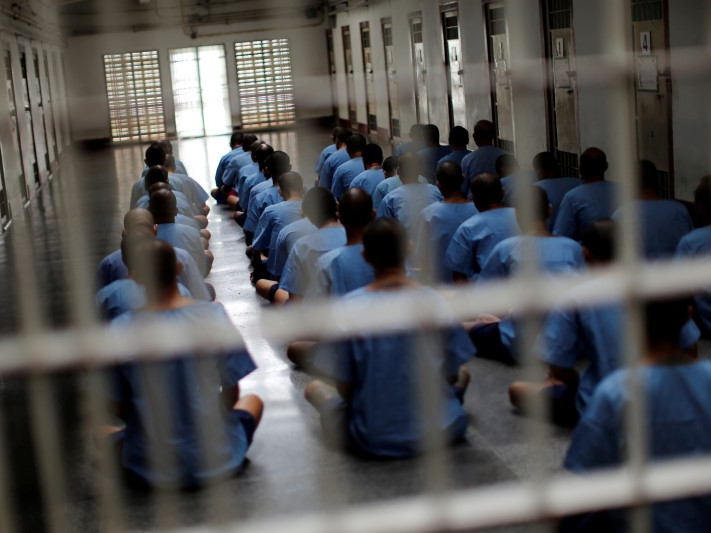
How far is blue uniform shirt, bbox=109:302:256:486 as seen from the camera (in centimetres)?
237

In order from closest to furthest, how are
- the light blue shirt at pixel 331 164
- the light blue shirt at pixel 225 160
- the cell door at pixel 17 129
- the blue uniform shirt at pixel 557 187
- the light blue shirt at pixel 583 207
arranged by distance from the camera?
the cell door at pixel 17 129 < the light blue shirt at pixel 583 207 < the blue uniform shirt at pixel 557 187 < the light blue shirt at pixel 331 164 < the light blue shirt at pixel 225 160

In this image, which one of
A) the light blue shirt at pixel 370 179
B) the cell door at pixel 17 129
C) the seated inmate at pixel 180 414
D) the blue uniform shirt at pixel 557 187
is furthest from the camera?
the light blue shirt at pixel 370 179

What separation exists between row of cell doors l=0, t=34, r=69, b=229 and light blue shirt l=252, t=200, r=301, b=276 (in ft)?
3.35

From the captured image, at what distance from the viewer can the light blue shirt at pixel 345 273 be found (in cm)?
331

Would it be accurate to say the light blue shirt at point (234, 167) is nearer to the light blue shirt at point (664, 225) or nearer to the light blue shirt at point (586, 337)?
the light blue shirt at point (664, 225)

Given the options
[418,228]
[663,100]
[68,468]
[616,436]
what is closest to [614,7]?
[616,436]

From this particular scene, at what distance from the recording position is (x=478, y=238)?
152 inches

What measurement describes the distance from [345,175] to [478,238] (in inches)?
102

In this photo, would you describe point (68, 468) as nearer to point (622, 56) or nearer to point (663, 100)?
point (622, 56)

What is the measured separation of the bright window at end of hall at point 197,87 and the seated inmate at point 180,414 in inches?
50.4

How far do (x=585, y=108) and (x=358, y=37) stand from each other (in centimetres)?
687

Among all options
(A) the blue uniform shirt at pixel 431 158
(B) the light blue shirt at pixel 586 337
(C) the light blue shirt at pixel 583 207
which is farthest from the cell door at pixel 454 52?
(B) the light blue shirt at pixel 586 337

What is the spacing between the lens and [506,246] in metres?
3.42

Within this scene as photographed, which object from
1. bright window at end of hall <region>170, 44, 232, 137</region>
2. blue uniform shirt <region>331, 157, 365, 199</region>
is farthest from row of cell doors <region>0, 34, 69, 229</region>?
blue uniform shirt <region>331, 157, 365, 199</region>
